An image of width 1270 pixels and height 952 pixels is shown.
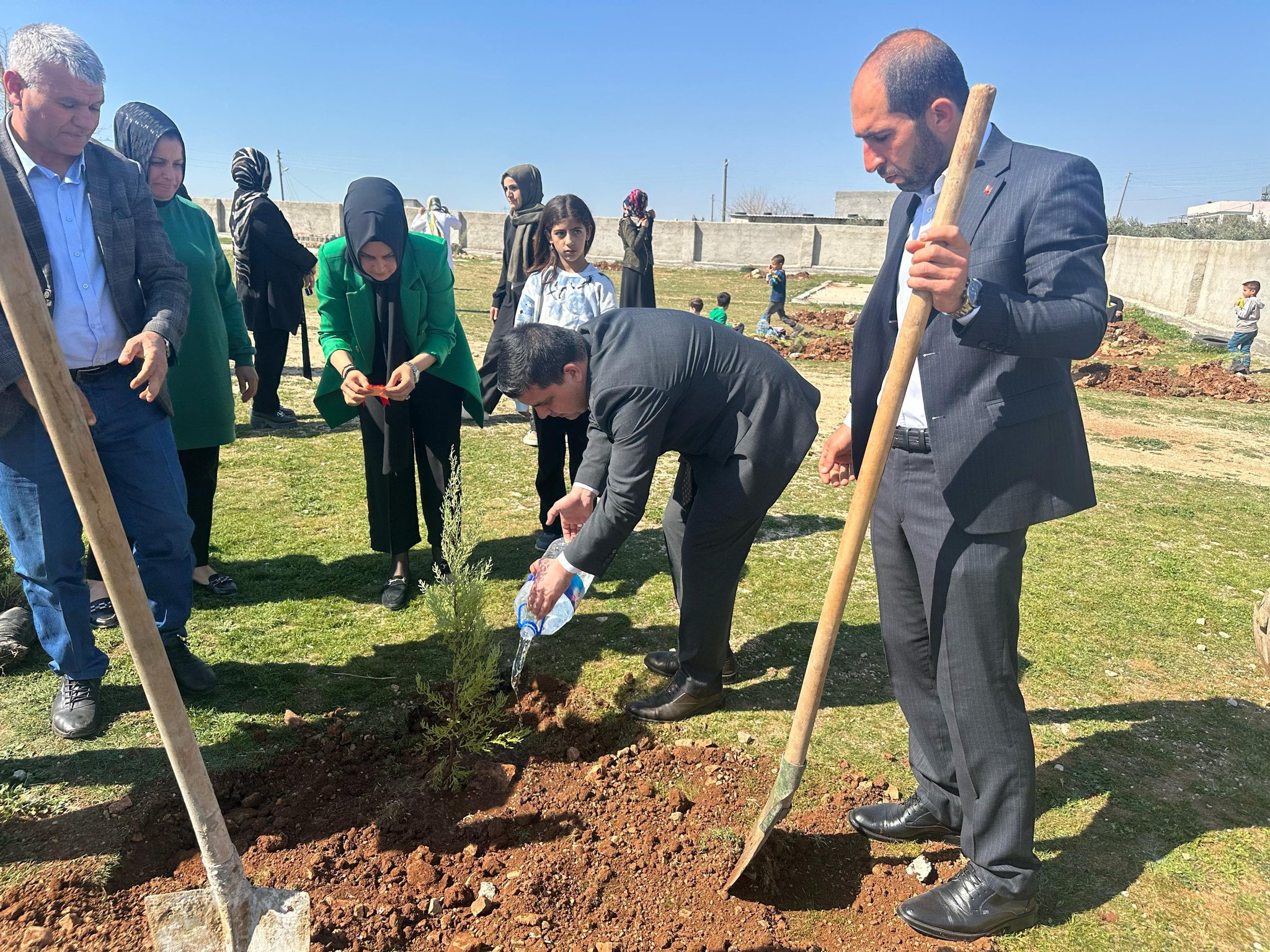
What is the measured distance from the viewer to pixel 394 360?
155 inches

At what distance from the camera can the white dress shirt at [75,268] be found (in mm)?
2582

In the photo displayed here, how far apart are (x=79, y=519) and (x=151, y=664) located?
1453mm

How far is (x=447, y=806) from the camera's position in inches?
109

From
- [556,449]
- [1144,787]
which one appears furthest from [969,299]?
[556,449]

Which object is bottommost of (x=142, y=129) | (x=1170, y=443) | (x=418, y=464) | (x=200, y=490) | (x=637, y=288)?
(x=1170, y=443)

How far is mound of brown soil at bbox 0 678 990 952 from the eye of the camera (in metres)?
2.24

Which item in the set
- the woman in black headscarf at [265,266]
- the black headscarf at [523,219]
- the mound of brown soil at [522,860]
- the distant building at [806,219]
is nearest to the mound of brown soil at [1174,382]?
the black headscarf at [523,219]

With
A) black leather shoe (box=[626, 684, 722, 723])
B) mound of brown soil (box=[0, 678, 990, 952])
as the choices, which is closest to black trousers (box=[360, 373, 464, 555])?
mound of brown soil (box=[0, 678, 990, 952])

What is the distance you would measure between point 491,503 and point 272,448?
230 cm

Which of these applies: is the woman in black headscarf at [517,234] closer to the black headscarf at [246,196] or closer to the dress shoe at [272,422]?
the black headscarf at [246,196]

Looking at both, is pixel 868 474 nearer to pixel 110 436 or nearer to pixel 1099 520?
pixel 110 436

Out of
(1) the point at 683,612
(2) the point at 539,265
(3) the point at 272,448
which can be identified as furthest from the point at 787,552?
(3) the point at 272,448

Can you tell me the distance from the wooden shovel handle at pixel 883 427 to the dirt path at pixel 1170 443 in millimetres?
5442

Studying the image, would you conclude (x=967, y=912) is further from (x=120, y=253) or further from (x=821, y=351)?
(x=821, y=351)
